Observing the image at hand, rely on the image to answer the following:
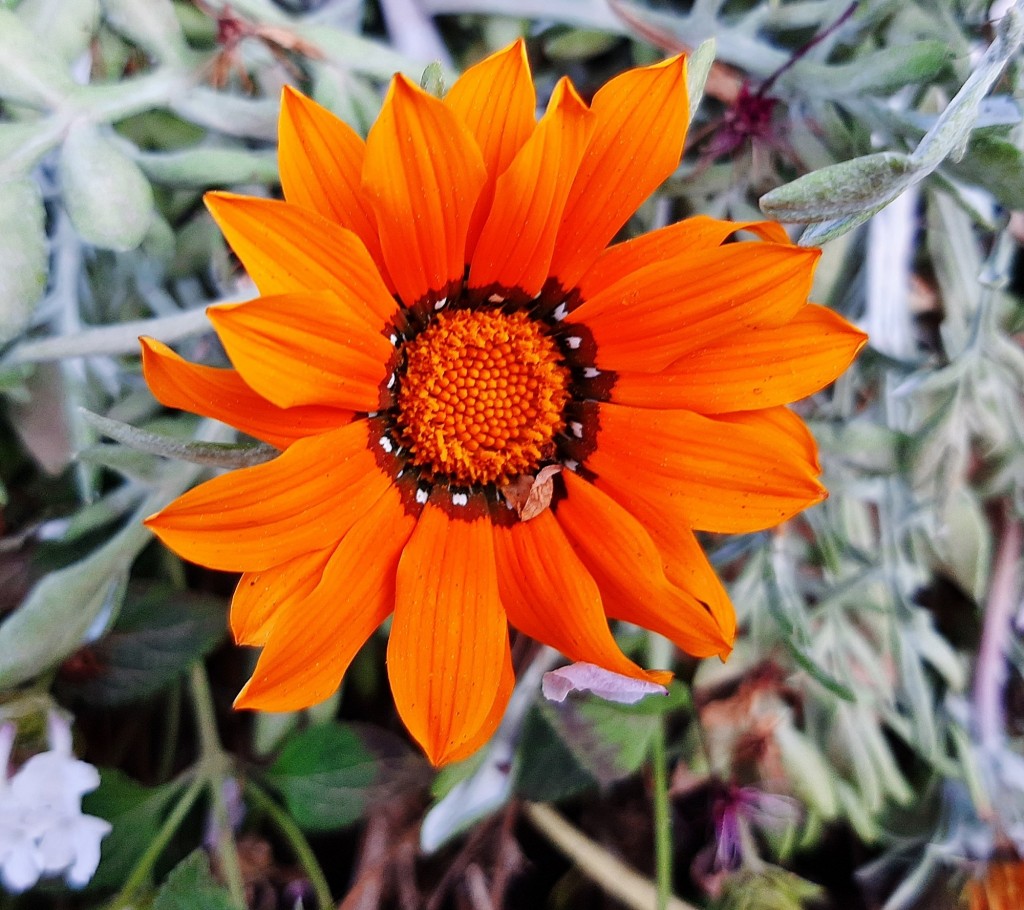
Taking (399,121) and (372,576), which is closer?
(399,121)

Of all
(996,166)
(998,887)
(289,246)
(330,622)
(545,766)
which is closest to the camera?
(289,246)

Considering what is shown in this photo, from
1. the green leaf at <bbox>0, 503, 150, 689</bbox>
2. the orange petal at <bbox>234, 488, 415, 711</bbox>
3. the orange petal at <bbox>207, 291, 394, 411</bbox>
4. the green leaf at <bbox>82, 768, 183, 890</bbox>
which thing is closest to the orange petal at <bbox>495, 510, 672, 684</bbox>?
the orange petal at <bbox>234, 488, 415, 711</bbox>

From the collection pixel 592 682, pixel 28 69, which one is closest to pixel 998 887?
pixel 592 682

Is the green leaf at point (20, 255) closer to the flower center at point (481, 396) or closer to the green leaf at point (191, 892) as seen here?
the flower center at point (481, 396)

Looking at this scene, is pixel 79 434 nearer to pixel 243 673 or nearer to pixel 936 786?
pixel 243 673

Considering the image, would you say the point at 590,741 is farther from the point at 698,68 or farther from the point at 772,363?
the point at 698,68

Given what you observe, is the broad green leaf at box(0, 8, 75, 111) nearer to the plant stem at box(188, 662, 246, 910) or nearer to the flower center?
the flower center

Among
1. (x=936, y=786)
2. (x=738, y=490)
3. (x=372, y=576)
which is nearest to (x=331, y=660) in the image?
(x=372, y=576)
